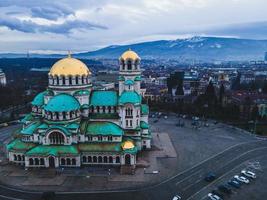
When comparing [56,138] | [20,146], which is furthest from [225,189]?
[20,146]

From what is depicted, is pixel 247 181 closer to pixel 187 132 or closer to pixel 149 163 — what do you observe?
pixel 149 163

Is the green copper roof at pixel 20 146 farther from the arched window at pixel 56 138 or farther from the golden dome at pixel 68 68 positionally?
the golden dome at pixel 68 68

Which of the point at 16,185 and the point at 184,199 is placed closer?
the point at 184,199

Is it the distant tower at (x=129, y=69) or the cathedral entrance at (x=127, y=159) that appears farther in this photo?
the distant tower at (x=129, y=69)

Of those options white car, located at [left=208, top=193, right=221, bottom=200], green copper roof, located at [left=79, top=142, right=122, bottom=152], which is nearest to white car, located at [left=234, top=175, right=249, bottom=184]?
white car, located at [left=208, top=193, right=221, bottom=200]

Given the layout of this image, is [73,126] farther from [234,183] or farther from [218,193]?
[234,183]

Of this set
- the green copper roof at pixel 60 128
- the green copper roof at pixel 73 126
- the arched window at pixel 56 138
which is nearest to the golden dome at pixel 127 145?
the green copper roof at pixel 73 126

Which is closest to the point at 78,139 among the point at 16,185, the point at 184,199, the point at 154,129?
the point at 16,185
